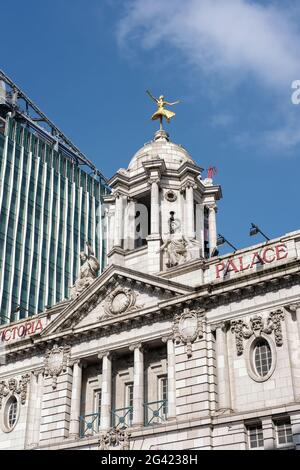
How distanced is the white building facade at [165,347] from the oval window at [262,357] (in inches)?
2.2

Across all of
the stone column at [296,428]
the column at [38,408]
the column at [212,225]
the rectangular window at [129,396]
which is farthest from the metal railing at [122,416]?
the column at [212,225]

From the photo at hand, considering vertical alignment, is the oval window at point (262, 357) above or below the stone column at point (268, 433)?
above

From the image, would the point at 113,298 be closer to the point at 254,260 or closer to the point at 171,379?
the point at 171,379

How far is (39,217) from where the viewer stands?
9494 centimetres

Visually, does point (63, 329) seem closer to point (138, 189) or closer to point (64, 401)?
point (64, 401)

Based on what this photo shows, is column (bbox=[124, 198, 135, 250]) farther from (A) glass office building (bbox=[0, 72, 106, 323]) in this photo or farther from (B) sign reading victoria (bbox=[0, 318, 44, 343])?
(A) glass office building (bbox=[0, 72, 106, 323])

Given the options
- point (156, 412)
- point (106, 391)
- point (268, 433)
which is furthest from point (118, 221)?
point (268, 433)

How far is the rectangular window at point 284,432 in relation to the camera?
33.0 meters

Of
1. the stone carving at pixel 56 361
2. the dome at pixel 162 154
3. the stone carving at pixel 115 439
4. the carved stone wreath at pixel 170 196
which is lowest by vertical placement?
the stone carving at pixel 115 439

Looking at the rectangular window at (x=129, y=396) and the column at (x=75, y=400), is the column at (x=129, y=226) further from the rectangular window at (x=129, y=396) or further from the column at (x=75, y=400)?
the rectangular window at (x=129, y=396)

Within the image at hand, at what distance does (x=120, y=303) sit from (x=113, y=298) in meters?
0.75

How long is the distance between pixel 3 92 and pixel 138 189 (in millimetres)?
53816

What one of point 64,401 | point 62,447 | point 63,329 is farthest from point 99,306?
point 62,447

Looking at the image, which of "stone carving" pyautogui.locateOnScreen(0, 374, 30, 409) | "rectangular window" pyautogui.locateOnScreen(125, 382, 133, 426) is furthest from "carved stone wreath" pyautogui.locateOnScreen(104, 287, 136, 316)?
"stone carving" pyautogui.locateOnScreen(0, 374, 30, 409)
